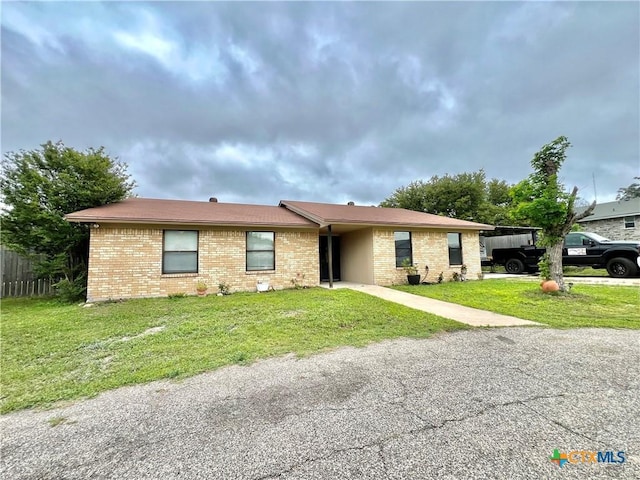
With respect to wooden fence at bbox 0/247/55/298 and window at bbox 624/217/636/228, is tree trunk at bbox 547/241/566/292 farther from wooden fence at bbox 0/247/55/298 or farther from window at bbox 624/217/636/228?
window at bbox 624/217/636/228

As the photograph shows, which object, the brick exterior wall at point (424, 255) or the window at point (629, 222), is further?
the window at point (629, 222)

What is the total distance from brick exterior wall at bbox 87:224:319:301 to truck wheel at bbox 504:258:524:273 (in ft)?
37.4

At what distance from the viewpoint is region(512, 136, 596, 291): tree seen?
8102 millimetres

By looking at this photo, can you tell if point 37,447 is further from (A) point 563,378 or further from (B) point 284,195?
(B) point 284,195

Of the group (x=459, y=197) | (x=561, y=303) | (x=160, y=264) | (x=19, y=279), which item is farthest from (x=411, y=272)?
(x=459, y=197)

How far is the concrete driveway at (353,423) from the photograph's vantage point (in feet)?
5.79

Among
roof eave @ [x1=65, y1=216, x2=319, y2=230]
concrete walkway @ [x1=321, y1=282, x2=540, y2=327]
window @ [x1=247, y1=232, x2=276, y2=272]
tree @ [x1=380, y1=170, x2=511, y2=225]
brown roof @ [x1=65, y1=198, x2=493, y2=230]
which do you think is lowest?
concrete walkway @ [x1=321, y1=282, x2=540, y2=327]

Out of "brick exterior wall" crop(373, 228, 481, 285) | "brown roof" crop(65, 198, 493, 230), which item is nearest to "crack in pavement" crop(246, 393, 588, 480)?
"brown roof" crop(65, 198, 493, 230)

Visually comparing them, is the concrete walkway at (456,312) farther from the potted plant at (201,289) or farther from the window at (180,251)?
the window at (180,251)

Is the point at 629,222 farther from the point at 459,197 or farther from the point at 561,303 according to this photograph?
the point at 561,303

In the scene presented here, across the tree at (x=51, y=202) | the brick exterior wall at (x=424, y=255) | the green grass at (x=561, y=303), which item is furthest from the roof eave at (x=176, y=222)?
the green grass at (x=561, y=303)

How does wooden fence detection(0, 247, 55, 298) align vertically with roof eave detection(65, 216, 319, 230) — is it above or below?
below

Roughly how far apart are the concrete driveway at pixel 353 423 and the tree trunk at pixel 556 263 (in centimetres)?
565

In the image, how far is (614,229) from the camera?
1938 cm
